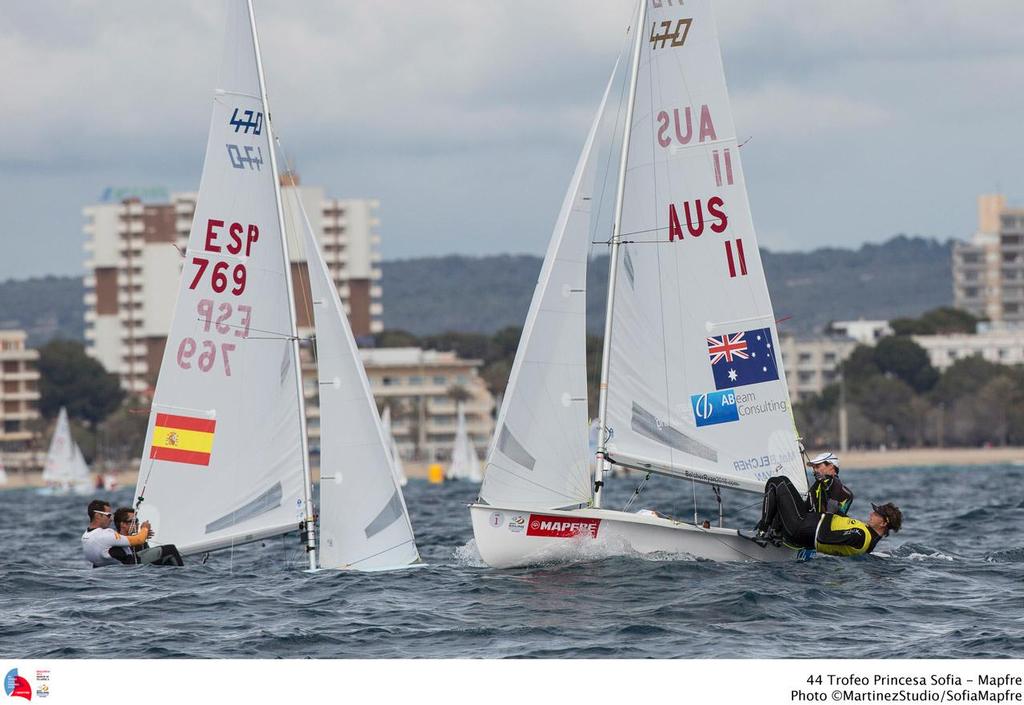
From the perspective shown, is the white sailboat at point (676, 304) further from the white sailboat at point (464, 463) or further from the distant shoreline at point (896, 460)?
the distant shoreline at point (896, 460)

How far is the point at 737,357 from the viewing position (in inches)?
875

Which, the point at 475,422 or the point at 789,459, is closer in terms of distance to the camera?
the point at 789,459

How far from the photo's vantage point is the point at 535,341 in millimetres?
20984

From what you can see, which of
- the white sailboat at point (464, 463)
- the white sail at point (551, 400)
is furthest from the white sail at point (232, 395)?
the white sailboat at point (464, 463)

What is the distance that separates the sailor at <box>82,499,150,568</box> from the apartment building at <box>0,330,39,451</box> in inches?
4925

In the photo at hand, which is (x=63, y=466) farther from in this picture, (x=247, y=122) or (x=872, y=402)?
(x=247, y=122)

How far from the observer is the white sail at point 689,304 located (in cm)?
2186

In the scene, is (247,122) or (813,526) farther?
→ (813,526)

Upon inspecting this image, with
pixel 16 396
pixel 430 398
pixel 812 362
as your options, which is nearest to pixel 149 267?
pixel 16 396

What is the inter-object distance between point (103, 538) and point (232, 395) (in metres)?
2.39

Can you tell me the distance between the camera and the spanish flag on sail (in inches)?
813

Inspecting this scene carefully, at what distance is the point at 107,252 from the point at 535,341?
152m
